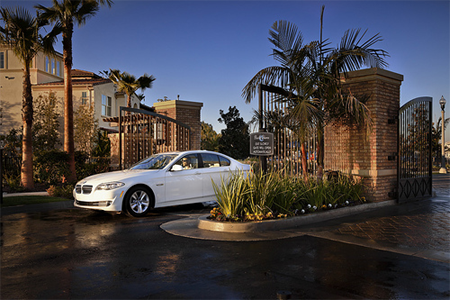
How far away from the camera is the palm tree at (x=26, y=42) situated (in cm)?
1418

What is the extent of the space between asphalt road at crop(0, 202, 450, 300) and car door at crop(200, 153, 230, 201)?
3.21m

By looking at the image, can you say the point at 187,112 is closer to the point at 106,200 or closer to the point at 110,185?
the point at 110,185

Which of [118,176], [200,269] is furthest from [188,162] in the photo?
[200,269]

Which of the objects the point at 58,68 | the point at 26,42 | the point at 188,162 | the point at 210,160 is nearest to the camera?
the point at 188,162

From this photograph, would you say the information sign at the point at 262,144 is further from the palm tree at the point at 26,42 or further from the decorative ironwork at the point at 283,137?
the palm tree at the point at 26,42

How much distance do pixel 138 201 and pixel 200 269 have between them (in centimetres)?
468

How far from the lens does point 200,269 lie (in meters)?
5.11

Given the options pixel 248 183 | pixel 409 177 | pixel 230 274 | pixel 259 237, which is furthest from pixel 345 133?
pixel 230 274

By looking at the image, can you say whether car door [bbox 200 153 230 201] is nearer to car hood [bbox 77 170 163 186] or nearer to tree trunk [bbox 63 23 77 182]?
car hood [bbox 77 170 163 186]

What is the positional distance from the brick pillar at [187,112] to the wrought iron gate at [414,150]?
8.11 m

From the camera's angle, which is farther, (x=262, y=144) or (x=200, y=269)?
(x=262, y=144)

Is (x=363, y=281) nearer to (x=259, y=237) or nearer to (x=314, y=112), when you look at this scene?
(x=259, y=237)

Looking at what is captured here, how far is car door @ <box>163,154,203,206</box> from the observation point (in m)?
9.96

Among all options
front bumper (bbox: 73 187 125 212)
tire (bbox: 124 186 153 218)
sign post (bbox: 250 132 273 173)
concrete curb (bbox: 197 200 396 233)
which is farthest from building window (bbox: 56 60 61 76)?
concrete curb (bbox: 197 200 396 233)
